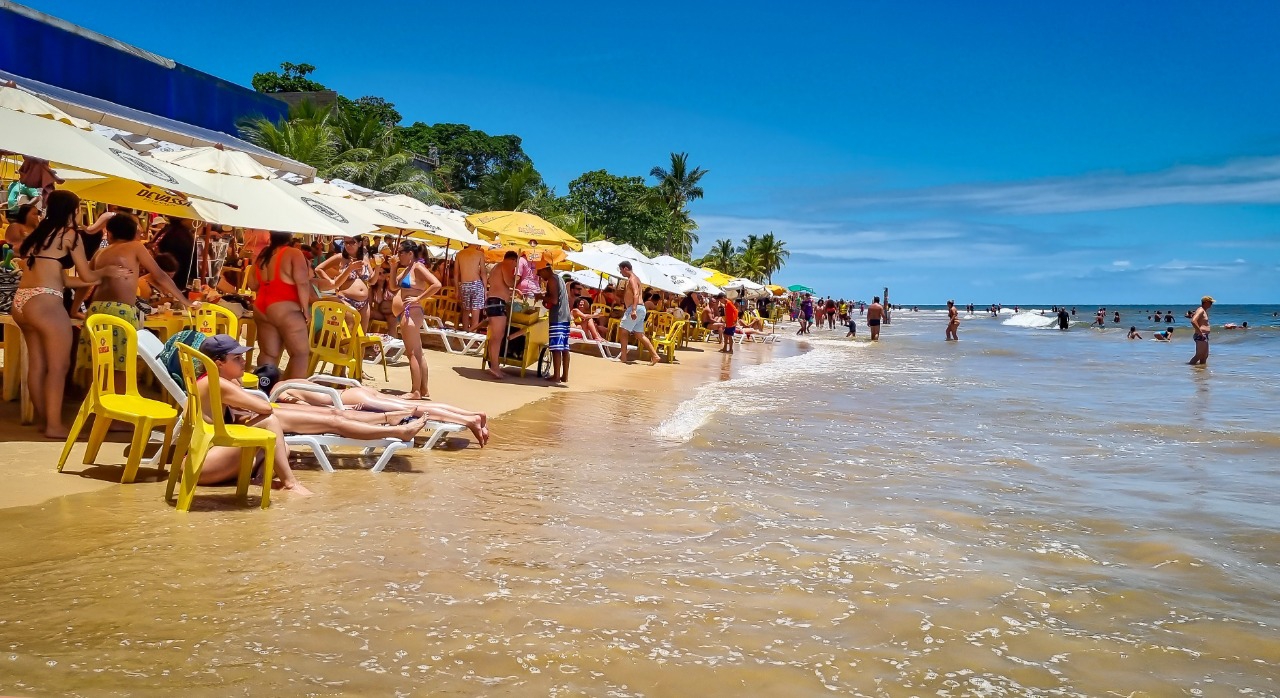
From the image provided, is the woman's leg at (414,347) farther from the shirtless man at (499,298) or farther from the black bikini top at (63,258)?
the black bikini top at (63,258)

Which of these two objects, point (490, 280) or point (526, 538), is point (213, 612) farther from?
point (490, 280)

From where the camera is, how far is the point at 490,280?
10734 mm

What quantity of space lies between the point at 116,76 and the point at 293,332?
56.5ft

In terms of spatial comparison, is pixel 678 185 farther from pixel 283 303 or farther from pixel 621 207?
pixel 283 303

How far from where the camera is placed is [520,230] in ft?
37.4

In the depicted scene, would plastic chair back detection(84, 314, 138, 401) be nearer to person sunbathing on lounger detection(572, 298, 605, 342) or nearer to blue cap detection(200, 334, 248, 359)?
blue cap detection(200, 334, 248, 359)

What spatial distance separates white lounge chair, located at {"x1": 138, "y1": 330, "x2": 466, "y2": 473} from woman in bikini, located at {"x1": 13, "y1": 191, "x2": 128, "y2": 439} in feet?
1.64

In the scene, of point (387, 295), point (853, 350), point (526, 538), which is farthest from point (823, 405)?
point (853, 350)

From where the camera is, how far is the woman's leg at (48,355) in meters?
5.30

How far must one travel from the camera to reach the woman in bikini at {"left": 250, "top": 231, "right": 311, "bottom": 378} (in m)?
7.10

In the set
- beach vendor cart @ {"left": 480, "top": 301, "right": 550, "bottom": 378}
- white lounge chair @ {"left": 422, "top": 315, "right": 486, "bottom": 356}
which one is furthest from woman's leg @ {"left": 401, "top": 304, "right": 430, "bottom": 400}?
white lounge chair @ {"left": 422, "top": 315, "right": 486, "bottom": 356}

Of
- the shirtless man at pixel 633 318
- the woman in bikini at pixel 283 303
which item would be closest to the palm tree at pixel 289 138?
the shirtless man at pixel 633 318

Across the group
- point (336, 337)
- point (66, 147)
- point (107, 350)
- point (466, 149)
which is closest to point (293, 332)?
point (336, 337)

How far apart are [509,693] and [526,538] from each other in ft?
5.56
